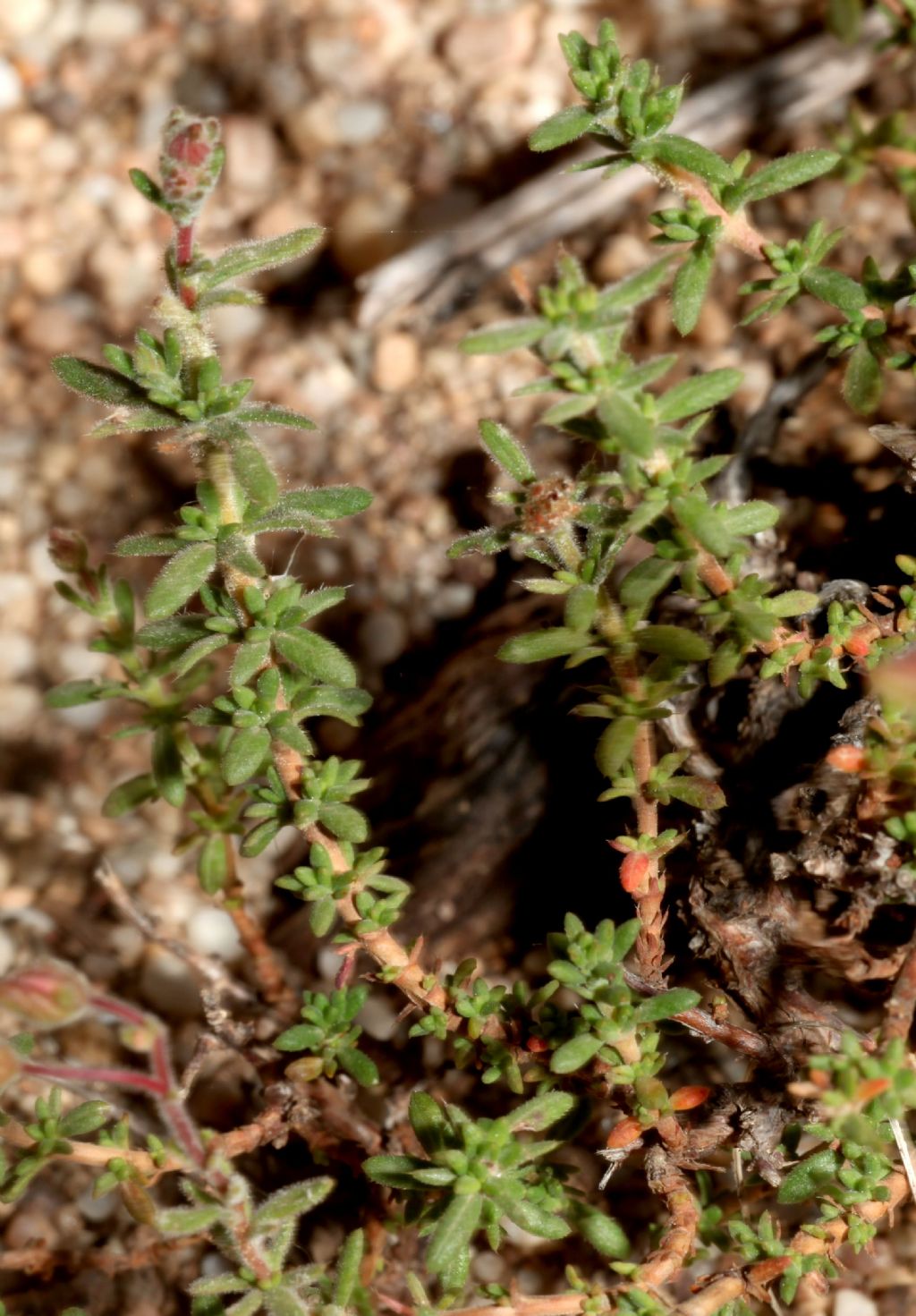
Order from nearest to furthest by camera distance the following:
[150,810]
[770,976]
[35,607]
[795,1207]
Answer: [770,976], [795,1207], [150,810], [35,607]

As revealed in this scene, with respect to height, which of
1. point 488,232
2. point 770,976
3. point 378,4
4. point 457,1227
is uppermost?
point 378,4

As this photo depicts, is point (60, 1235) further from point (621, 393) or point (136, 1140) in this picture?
point (621, 393)

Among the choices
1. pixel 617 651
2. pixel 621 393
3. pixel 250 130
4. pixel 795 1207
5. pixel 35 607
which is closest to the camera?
pixel 621 393

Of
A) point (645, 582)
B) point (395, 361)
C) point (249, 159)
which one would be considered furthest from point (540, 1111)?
point (249, 159)

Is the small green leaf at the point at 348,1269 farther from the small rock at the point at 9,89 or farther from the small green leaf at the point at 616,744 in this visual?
the small rock at the point at 9,89

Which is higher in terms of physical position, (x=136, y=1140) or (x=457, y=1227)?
(x=457, y=1227)

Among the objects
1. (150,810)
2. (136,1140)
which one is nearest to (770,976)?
(136,1140)

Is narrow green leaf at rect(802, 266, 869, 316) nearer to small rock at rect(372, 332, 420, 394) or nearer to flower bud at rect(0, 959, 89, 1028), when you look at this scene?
flower bud at rect(0, 959, 89, 1028)
